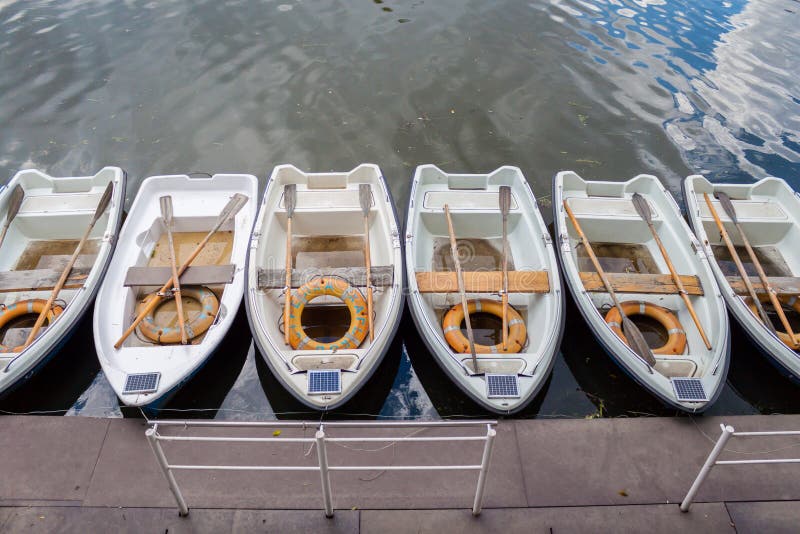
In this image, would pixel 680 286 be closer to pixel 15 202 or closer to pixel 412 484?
pixel 412 484

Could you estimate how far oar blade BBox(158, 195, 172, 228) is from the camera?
27.8 feet

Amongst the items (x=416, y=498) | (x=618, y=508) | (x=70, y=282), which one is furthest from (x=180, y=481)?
(x=618, y=508)

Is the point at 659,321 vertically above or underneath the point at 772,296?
underneath

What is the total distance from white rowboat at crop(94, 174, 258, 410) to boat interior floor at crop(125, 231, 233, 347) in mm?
14

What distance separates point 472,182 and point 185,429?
19.5 feet

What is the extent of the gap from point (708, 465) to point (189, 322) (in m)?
6.30

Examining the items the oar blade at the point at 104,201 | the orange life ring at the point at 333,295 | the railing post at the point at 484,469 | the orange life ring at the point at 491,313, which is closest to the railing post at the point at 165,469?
the orange life ring at the point at 333,295

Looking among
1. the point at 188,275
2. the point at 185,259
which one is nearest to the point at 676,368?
the point at 188,275

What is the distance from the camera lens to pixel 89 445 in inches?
230

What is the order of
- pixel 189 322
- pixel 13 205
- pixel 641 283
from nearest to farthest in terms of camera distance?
pixel 189 322 < pixel 641 283 < pixel 13 205

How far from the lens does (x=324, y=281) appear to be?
7.04 meters

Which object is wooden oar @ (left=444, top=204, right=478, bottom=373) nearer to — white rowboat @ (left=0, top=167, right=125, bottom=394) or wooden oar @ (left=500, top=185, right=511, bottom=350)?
wooden oar @ (left=500, top=185, right=511, bottom=350)

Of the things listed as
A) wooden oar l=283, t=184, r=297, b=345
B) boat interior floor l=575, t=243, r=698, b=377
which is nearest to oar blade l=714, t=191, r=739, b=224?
boat interior floor l=575, t=243, r=698, b=377

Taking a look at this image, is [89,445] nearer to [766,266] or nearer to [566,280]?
[566,280]
